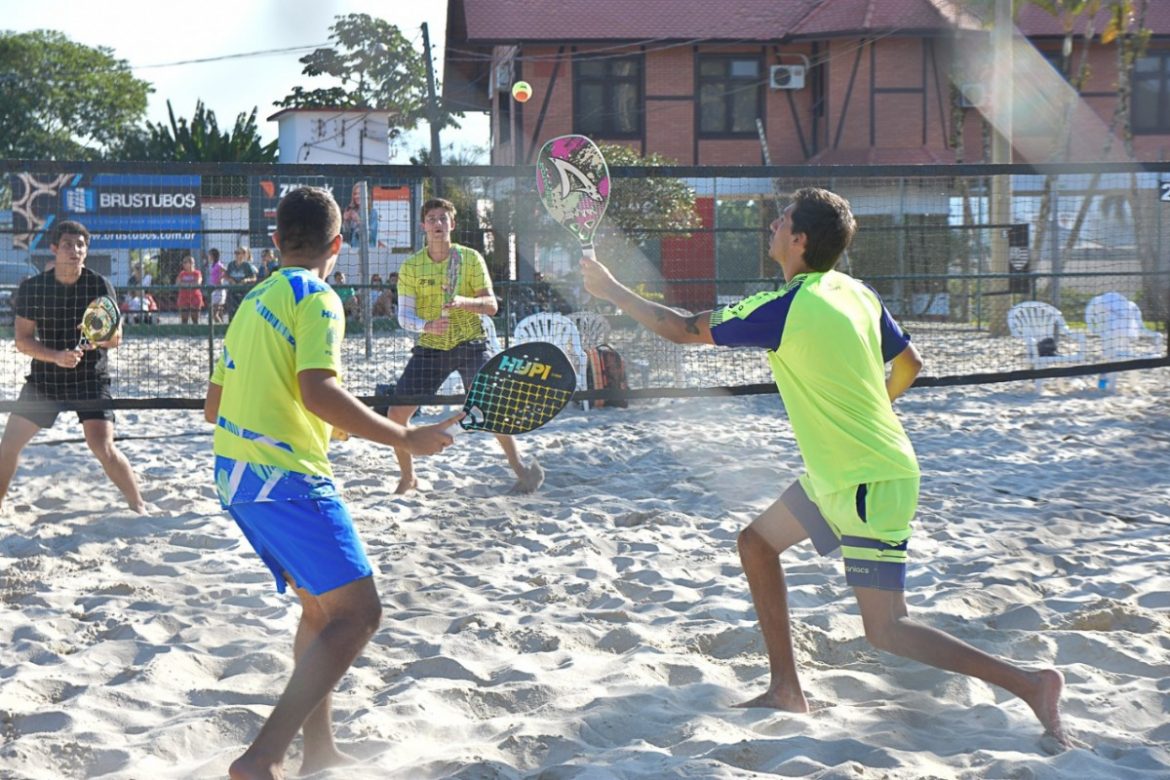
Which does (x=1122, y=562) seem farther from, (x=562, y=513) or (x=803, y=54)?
(x=803, y=54)

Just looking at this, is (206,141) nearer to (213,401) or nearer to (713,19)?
(713,19)

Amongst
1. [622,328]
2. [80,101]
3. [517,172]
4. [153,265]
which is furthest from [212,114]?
[517,172]

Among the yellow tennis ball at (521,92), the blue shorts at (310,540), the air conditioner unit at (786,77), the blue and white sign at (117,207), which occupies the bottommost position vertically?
the blue shorts at (310,540)

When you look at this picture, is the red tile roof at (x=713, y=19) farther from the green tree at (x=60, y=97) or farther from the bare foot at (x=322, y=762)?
the green tree at (x=60, y=97)

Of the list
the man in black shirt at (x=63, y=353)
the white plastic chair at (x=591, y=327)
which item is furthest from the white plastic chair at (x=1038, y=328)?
the man in black shirt at (x=63, y=353)

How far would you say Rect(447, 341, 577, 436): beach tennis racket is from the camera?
3.46 metres

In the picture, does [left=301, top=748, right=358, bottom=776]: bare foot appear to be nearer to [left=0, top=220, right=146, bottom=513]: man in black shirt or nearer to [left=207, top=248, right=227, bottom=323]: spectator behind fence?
[left=0, top=220, right=146, bottom=513]: man in black shirt

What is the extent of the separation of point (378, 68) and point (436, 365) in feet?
113

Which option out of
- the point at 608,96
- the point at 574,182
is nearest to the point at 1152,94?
the point at 608,96

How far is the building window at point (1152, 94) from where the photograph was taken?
31.3m

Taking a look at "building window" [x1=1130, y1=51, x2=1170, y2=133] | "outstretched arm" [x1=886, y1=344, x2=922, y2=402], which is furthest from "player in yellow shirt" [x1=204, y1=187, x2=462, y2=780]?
"building window" [x1=1130, y1=51, x2=1170, y2=133]

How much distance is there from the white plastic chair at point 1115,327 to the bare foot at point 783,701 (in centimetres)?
910

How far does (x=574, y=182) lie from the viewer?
5.29m

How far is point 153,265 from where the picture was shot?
68.4 feet
